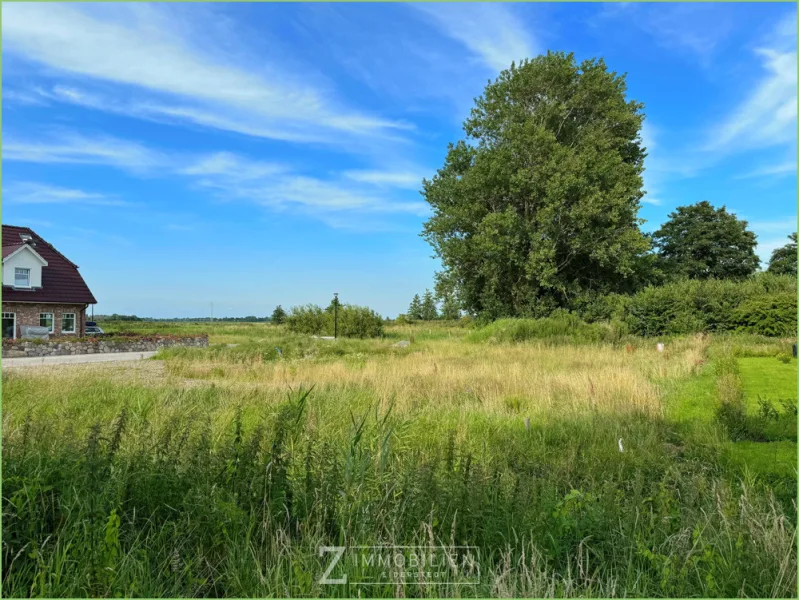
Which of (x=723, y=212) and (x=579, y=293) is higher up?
(x=723, y=212)

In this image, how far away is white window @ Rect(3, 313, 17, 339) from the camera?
87.2 ft

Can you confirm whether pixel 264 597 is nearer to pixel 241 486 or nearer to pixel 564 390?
pixel 241 486

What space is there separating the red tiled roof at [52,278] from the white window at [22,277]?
1.55 ft

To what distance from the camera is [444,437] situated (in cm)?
564

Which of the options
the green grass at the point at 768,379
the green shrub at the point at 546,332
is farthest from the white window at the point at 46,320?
the green grass at the point at 768,379

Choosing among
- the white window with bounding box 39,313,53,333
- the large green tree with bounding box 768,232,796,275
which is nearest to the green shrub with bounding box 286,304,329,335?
the white window with bounding box 39,313,53,333

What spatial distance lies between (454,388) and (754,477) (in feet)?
18.3

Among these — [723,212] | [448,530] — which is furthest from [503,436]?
[723,212]

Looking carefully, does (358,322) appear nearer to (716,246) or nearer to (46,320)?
(46,320)

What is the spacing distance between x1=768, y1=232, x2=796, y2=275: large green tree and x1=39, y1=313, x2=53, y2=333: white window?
189ft

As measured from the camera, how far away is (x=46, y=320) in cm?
2806

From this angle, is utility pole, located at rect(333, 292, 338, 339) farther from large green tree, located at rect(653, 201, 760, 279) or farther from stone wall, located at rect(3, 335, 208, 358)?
large green tree, located at rect(653, 201, 760, 279)

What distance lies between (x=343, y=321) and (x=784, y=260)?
140 ft

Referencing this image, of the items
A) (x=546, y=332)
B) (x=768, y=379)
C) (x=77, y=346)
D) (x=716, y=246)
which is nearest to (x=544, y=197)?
(x=546, y=332)
